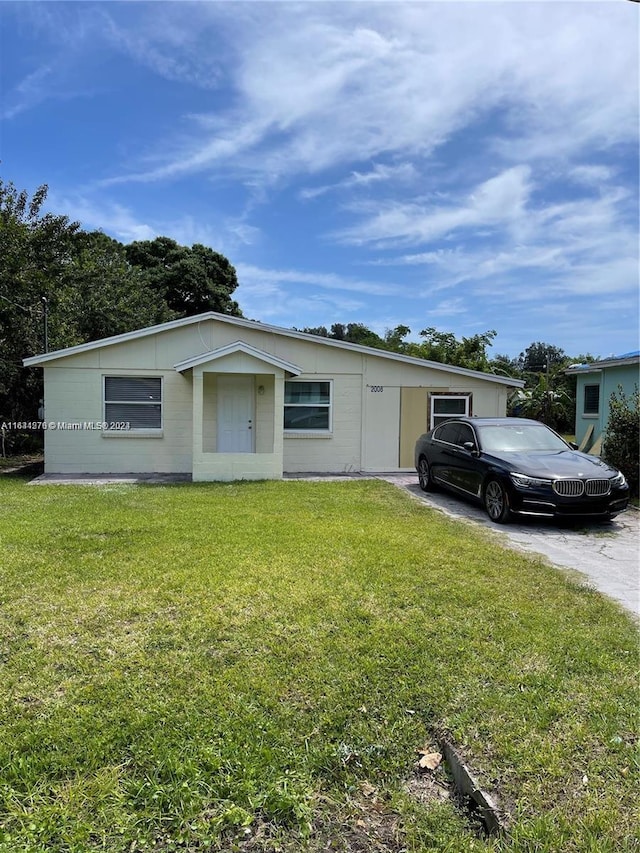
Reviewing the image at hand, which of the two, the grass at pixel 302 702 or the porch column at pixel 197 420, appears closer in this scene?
the grass at pixel 302 702

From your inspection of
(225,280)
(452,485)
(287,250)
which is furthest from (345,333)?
(452,485)

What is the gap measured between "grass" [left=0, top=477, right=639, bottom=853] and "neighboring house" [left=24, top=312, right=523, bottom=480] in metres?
7.30

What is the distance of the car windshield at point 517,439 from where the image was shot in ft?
28.4

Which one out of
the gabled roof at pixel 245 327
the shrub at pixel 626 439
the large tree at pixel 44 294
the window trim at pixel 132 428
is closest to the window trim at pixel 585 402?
the gabled roof at pixel 245 327

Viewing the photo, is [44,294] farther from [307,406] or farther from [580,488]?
[580,488]

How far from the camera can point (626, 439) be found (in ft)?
34.3

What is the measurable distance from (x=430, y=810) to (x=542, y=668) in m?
1.31

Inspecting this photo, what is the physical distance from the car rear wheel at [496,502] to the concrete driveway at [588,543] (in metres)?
0.13

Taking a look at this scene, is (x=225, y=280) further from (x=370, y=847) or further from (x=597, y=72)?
(x=370, y=847)

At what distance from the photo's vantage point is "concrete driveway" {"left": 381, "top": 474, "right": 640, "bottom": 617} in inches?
199

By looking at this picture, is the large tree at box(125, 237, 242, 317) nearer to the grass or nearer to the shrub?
the shrub

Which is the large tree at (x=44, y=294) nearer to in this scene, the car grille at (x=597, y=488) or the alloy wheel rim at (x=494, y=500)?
the alloy wheel rim at (x=494, y=500)

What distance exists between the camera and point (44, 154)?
13062mm

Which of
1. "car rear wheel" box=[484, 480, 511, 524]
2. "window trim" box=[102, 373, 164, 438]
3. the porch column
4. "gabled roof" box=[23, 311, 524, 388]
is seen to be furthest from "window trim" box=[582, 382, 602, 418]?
"window trim" box=[102, 373, 164, 438]
